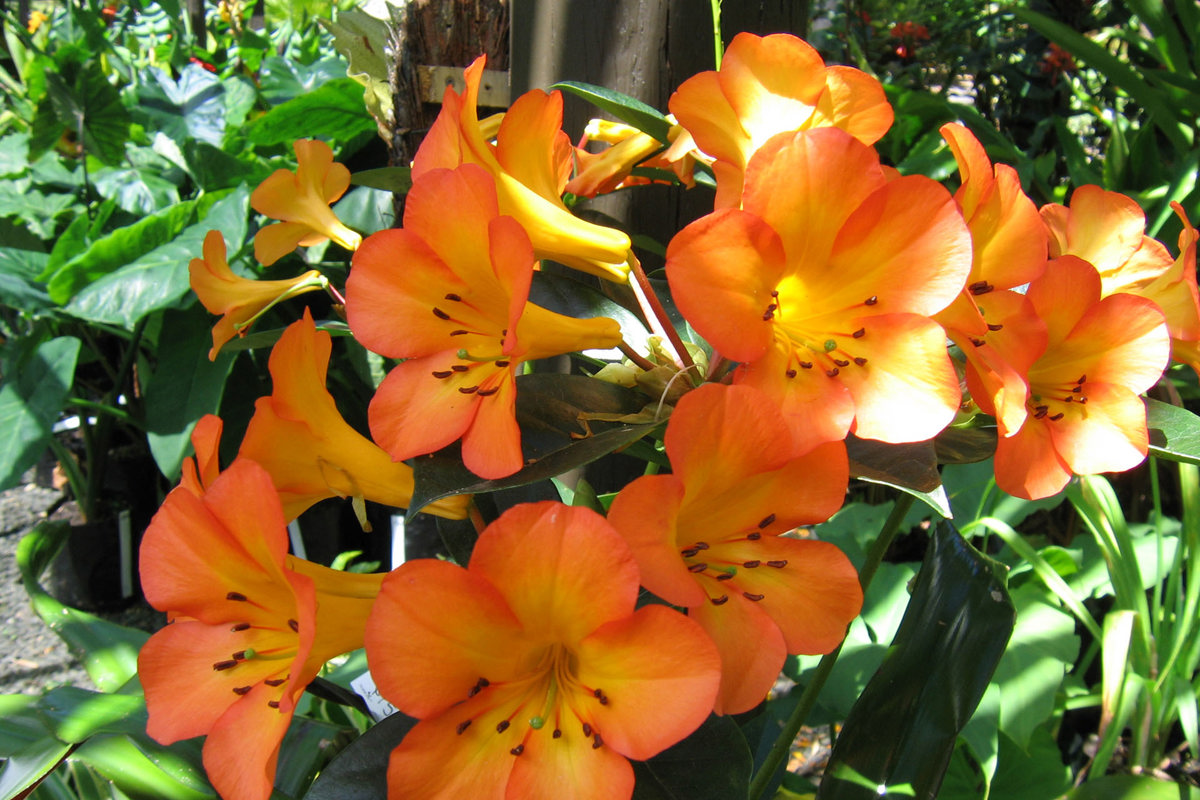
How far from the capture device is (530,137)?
54 cm

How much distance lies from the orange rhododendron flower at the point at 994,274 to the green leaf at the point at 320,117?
1915 mm

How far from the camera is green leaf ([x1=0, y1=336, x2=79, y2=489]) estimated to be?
80.4 inches

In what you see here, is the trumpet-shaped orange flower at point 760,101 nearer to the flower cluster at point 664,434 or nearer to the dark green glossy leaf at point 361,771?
the flower cluster at point 664,434

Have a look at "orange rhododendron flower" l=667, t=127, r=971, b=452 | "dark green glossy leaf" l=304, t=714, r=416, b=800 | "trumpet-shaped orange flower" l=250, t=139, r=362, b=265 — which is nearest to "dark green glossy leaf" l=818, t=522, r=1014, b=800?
"orange rhododendron flower" l=667, t=127, r=971, b=452

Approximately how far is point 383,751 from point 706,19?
82cm

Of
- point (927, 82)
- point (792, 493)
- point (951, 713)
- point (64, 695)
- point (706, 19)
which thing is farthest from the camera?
point (927, 82)

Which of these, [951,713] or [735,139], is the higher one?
[735,139]

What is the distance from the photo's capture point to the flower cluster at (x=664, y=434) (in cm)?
39

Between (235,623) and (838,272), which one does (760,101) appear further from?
(235,623)

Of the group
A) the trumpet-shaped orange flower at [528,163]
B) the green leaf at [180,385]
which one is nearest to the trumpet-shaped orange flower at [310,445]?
the trumpet-shaped orange flower at [528,163]

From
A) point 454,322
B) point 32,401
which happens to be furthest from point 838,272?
point 32,401

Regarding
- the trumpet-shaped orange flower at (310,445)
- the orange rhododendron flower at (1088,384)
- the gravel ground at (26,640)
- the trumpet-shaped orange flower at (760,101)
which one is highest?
the trumpet-shaped orange flower at (760,101)

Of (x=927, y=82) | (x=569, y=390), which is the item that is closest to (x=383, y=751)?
(x=569, y=390)

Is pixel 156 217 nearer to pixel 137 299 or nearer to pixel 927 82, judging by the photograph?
pixel 137 299
